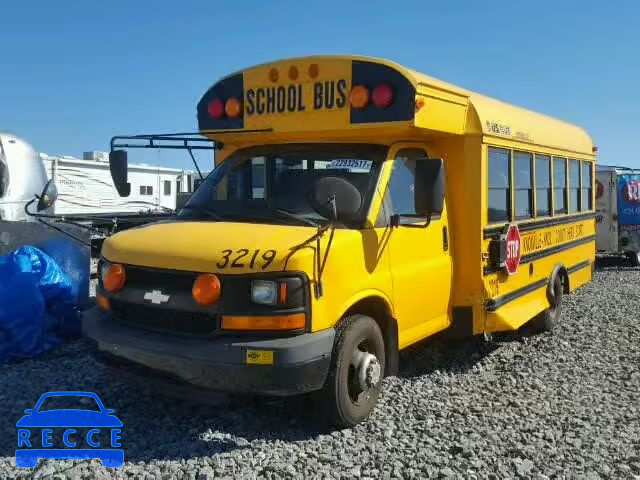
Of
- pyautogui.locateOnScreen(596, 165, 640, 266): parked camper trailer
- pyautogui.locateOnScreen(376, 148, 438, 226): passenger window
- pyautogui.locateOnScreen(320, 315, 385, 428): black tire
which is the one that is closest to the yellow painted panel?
pyautogui.locateOnScreen(376, 148, 438, 226): passenger window

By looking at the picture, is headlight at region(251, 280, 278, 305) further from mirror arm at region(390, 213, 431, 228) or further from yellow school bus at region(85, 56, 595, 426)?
mirror arm at region(390, 213, 431, 228)

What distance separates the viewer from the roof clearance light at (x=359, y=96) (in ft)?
15.9

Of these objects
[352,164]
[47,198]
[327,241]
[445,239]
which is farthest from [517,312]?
[47,198]

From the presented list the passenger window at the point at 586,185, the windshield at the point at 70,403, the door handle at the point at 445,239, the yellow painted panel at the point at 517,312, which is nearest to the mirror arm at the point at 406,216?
the door handle at the point at 445,239

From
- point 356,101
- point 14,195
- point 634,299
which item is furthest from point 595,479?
point 14,195

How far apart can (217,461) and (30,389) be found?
6.68 feet

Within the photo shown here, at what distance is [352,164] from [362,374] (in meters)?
1.60

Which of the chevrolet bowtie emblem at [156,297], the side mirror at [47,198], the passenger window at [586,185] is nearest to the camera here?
the chevrolet bowtie emblem at [156,297]

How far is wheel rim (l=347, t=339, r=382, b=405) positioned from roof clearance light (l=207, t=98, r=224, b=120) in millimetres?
2380

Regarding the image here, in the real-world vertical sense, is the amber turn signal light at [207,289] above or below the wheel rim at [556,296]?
above

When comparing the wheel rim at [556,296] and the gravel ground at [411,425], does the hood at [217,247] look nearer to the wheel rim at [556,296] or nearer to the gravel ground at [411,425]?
the gravel ground at [411,425]

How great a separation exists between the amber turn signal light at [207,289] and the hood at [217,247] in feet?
0.18

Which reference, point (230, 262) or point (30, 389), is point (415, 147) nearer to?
point (230, 262)

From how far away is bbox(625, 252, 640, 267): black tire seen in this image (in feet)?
49.8
